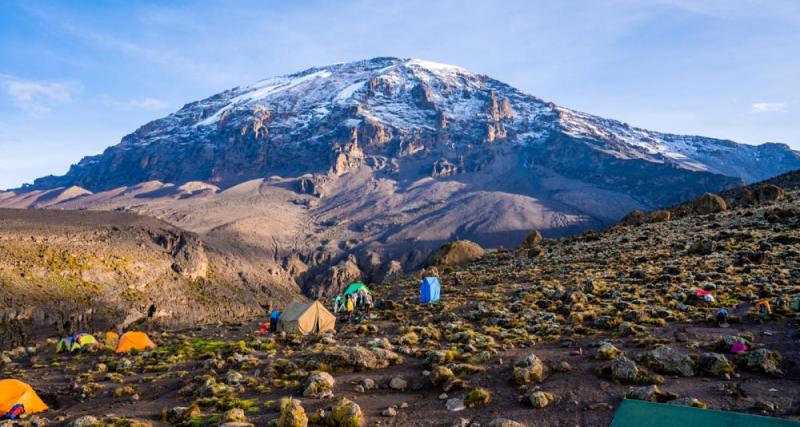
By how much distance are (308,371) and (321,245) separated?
17990cm

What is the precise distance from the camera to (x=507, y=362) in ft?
43.8

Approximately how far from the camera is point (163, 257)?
358 ft

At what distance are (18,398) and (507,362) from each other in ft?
54.8

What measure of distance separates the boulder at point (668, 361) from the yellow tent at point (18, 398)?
64.6 ft

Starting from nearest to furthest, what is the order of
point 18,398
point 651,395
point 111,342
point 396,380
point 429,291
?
point 651,395, point 396,380, point 18,398, point 429,291, point 111,342

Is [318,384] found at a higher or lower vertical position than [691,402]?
lower

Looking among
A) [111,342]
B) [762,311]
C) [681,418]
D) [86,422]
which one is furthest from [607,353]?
[111,342]

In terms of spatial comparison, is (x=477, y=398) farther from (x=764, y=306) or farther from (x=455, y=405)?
(x=764, y=306)

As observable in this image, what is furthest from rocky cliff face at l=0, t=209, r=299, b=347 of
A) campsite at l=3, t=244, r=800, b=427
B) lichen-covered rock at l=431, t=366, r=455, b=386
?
lichen-covered rock at l=431, t=366, r=455, b=386

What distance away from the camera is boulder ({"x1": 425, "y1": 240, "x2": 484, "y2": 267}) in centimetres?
5228

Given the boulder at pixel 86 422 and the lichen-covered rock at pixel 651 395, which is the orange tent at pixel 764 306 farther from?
the boulder at pixel 86 422

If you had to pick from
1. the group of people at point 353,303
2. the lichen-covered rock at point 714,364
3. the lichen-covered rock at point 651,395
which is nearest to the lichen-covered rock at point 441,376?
the lichen-covered rock at point 651,395

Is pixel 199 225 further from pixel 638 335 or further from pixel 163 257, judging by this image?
pixel 638 335

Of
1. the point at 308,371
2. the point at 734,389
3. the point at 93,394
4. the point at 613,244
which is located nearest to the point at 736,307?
the point at 734,389
